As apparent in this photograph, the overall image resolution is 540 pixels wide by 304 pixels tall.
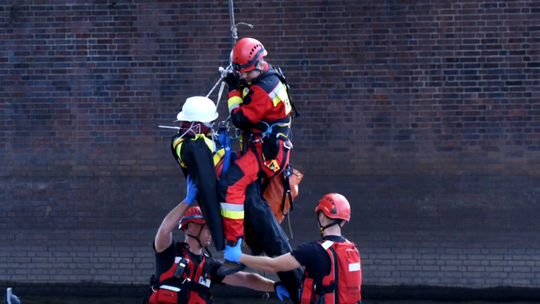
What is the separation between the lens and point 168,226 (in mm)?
5590

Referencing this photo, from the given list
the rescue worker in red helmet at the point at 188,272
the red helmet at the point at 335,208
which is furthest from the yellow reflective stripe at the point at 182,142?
the red helmet at the point at 335,208

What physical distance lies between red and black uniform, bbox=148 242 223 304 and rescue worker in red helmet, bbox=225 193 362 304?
796 mm

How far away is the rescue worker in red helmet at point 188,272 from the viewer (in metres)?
5.78

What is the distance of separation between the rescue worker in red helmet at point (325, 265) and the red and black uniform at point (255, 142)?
0.27m

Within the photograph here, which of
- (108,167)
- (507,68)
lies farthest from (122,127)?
(507,68)

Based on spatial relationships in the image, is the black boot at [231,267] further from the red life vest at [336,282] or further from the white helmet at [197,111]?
the white helmet at [197,111]

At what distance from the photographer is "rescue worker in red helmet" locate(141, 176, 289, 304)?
5.78 metres

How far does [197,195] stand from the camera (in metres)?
5.27

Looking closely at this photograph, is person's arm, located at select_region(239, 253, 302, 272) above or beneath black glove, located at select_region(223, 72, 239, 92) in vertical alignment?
beneath

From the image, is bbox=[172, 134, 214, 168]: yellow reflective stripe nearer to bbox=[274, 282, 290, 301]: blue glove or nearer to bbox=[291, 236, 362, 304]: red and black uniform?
bbox=[291, 236, 362, 304]: red and black uniform

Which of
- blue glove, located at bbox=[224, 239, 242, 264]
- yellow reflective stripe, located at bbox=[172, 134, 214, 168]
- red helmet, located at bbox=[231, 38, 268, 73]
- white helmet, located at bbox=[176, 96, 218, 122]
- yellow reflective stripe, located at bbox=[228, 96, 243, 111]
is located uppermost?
red helmet, located at bbox=[231, 38, 268, 73]

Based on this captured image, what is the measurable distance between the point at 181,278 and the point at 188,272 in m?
0.07

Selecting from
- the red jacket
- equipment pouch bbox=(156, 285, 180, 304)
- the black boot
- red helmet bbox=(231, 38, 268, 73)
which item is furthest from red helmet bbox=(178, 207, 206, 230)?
red helmet bbox=(231, 38, 268, 73)

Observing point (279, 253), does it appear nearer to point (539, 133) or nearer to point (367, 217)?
point (367, 217)
